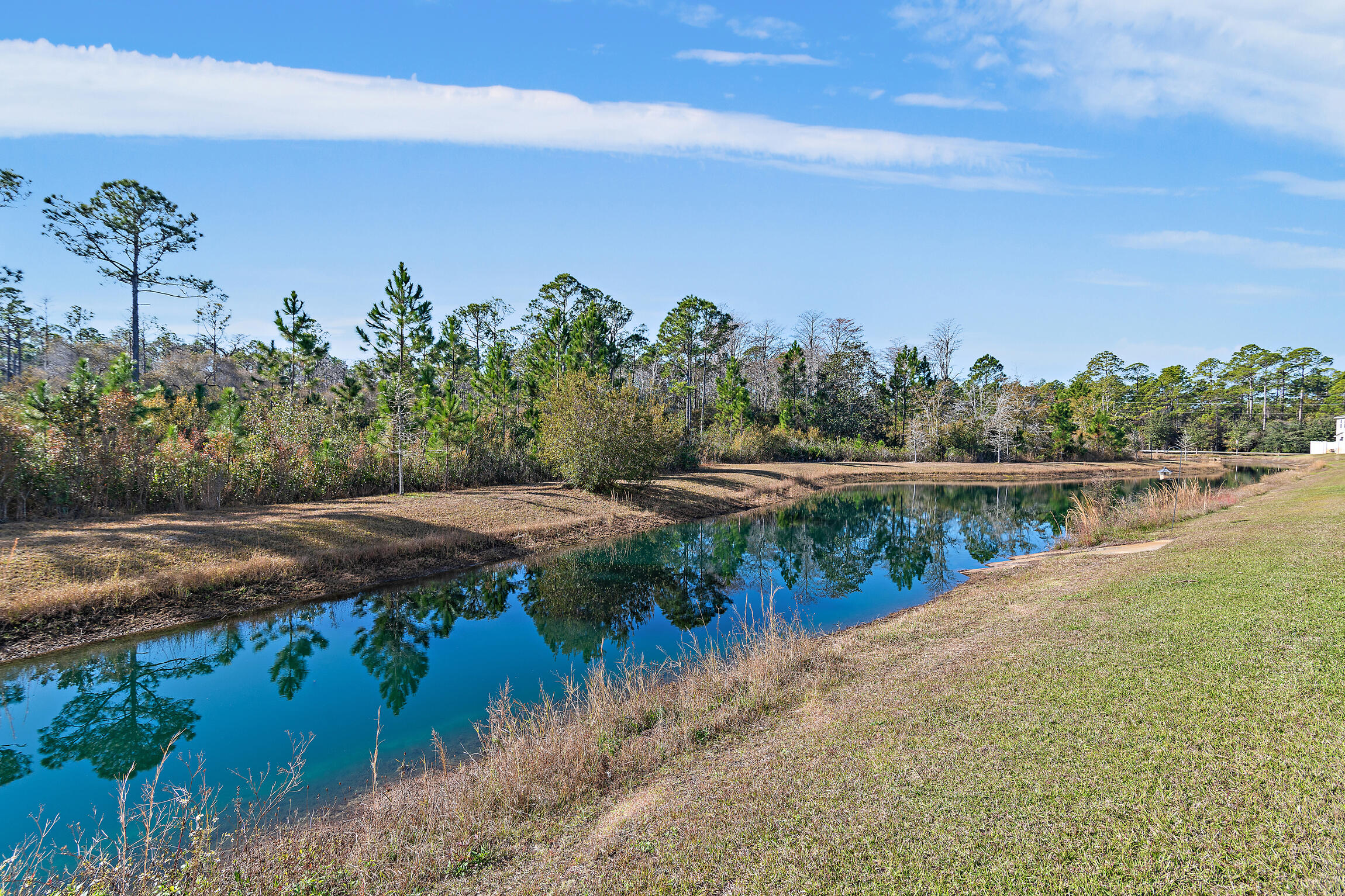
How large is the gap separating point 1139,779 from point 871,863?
207cm

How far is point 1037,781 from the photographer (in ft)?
14.0

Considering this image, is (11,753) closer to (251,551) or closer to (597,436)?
(251,551)

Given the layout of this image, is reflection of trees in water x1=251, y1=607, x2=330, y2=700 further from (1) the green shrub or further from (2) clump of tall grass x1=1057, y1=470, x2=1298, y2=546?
(2) clump of tall grass x1=1057, y1=470, x2=1298, y2=546

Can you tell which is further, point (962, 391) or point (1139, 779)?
point (962, 391)

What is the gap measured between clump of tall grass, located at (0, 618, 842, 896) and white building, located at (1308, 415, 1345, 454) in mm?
73441

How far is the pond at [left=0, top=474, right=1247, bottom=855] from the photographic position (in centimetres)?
688

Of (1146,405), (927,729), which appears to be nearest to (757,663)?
(927,729)

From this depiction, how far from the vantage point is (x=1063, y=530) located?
22062 mm

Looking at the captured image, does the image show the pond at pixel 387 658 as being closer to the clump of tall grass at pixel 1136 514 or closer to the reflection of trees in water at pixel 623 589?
the reflection of trees in water at pixel 623 589

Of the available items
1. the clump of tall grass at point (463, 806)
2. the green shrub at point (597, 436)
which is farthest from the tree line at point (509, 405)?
the clump of tall grass at point (463, 806)

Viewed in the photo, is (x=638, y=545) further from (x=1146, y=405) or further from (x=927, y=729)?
(x=1146, y=405)

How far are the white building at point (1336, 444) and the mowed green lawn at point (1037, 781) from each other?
68.9 metres

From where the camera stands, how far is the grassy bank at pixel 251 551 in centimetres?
998

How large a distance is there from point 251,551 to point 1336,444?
81.0 metres
